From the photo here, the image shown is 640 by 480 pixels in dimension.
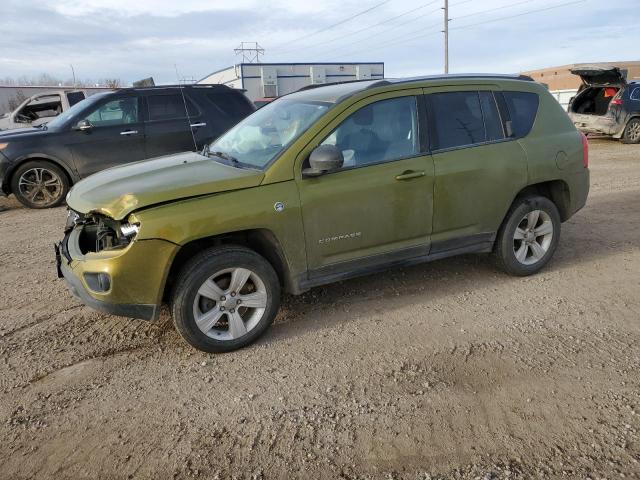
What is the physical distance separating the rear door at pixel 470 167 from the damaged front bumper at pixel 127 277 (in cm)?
217

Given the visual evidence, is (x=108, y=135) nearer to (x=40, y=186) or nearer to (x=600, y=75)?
(x=40, y=186)

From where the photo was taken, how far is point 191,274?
3.29 m

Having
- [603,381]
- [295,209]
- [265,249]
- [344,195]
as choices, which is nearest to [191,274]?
[265,249]

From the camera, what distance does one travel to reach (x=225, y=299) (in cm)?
344

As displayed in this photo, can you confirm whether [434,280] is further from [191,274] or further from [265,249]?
[191,274]

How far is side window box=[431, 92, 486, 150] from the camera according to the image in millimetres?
4090

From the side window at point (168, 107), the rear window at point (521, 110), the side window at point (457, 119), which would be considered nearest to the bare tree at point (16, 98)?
the side window at point (168, 107)

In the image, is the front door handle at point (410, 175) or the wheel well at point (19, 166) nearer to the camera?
the front door handle at point (410, 175)

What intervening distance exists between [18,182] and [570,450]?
27.3ft

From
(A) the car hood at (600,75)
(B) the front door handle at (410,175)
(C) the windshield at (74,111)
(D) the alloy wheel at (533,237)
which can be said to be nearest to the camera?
(B) the front door handle at (410,175)

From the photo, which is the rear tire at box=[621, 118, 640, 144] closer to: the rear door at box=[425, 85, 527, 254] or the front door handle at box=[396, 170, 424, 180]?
the rear door at box=[425, 85, 527, 254]

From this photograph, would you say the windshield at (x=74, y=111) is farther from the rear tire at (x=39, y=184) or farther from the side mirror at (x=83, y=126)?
the rear tire at (x=39, y=184)

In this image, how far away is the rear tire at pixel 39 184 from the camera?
7.93m

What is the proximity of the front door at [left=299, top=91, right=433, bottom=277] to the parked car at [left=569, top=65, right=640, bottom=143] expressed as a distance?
1162 centimetres
